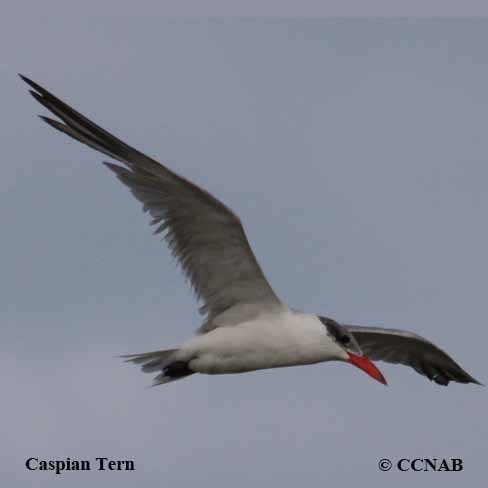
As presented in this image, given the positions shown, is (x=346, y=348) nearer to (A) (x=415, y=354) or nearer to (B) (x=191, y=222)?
(B) (x=191, y=222)

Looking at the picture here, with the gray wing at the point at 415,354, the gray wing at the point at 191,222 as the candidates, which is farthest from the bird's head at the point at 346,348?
the gray wing at the point at 415,354

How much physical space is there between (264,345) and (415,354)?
221 cm

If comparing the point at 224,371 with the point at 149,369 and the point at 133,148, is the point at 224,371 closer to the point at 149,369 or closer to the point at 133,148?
the point at 149,369

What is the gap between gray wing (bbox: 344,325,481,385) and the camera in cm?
1243

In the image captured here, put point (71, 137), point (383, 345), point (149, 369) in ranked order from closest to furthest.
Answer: point (71, 137)
point (149, 369)
point (383, 345)

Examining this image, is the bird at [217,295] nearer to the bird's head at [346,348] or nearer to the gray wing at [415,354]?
the bird's head at [346,348]

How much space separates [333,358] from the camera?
11.1 m

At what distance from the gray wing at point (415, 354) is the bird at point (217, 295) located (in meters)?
1.38

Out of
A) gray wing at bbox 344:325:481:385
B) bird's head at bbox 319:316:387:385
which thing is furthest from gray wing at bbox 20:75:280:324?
gray wing at bbox 344:325:481:385

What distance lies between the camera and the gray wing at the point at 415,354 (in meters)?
12.4

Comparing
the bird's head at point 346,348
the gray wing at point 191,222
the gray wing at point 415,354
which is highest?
the gray wing at point 191,222

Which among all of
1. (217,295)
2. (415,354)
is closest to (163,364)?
(217,295)

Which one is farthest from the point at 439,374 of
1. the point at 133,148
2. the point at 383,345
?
the point at 133,148

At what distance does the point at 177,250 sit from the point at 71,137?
1155 mm
